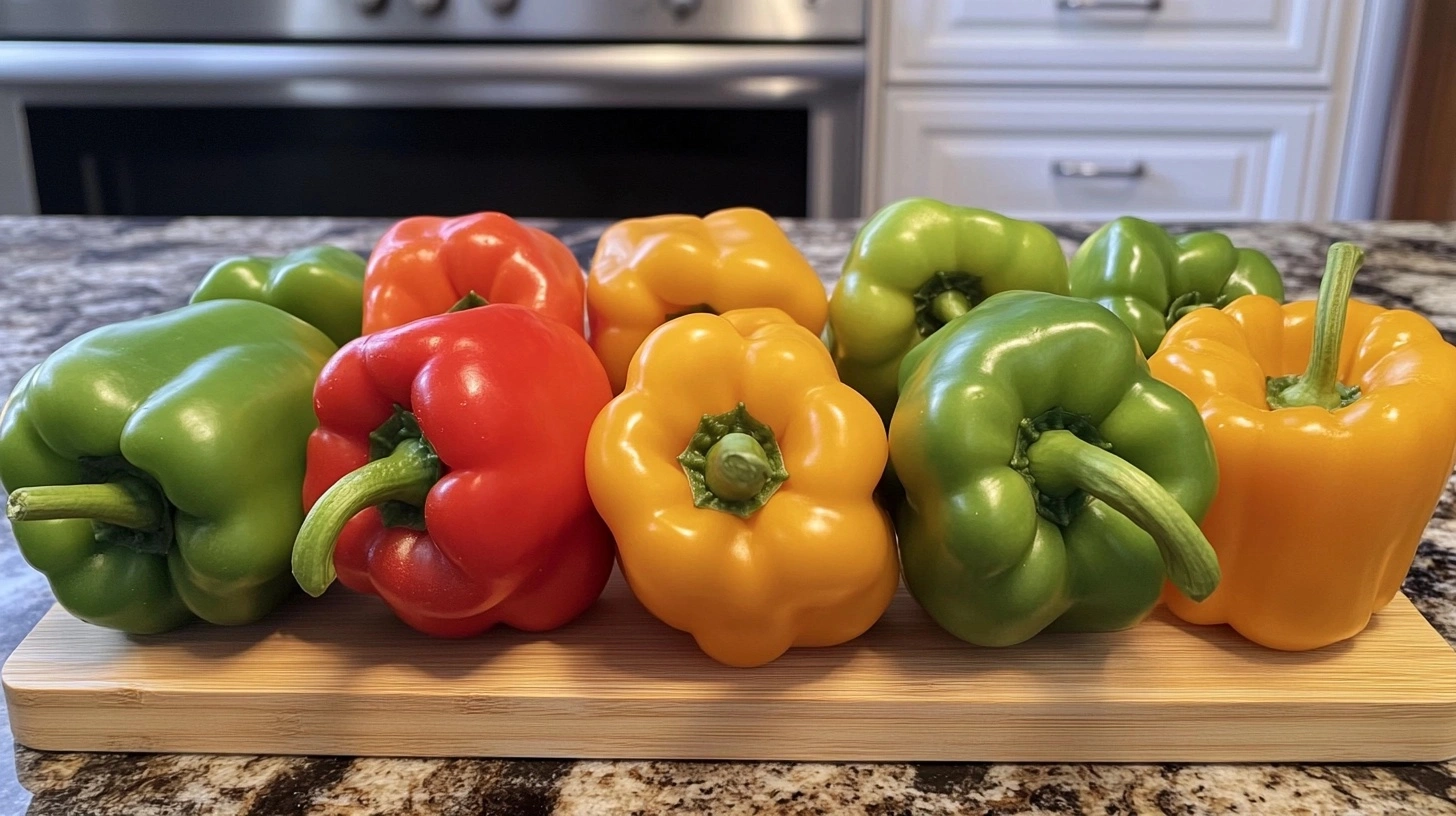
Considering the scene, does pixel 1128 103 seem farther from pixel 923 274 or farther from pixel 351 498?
pixel 351 498

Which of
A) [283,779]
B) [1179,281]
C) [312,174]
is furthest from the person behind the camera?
[312,174]

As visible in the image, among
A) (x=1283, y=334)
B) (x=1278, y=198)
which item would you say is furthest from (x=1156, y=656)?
(x=1278, y=198)

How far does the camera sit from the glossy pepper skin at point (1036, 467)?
64cm

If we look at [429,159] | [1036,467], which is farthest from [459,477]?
[429,159]

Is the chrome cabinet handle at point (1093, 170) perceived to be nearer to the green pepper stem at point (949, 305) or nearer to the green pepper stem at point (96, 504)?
the green pepper stem at point (949, 305)

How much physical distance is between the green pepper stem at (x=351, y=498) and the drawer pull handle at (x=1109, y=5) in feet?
6.67

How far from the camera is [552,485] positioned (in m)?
0.67

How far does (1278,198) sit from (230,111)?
7.26ft

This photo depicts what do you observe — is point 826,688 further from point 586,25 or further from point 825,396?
point 586,25

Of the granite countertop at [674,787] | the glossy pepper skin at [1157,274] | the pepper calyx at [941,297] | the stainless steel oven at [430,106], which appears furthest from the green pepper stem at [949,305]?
the stainless steel oven at [430,106]

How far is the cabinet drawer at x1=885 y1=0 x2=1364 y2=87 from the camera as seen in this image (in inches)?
92.4

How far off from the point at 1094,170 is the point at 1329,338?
6.03 ft

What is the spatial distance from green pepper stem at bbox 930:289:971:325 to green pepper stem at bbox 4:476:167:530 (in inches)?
21.0

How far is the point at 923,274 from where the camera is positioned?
853 mm
